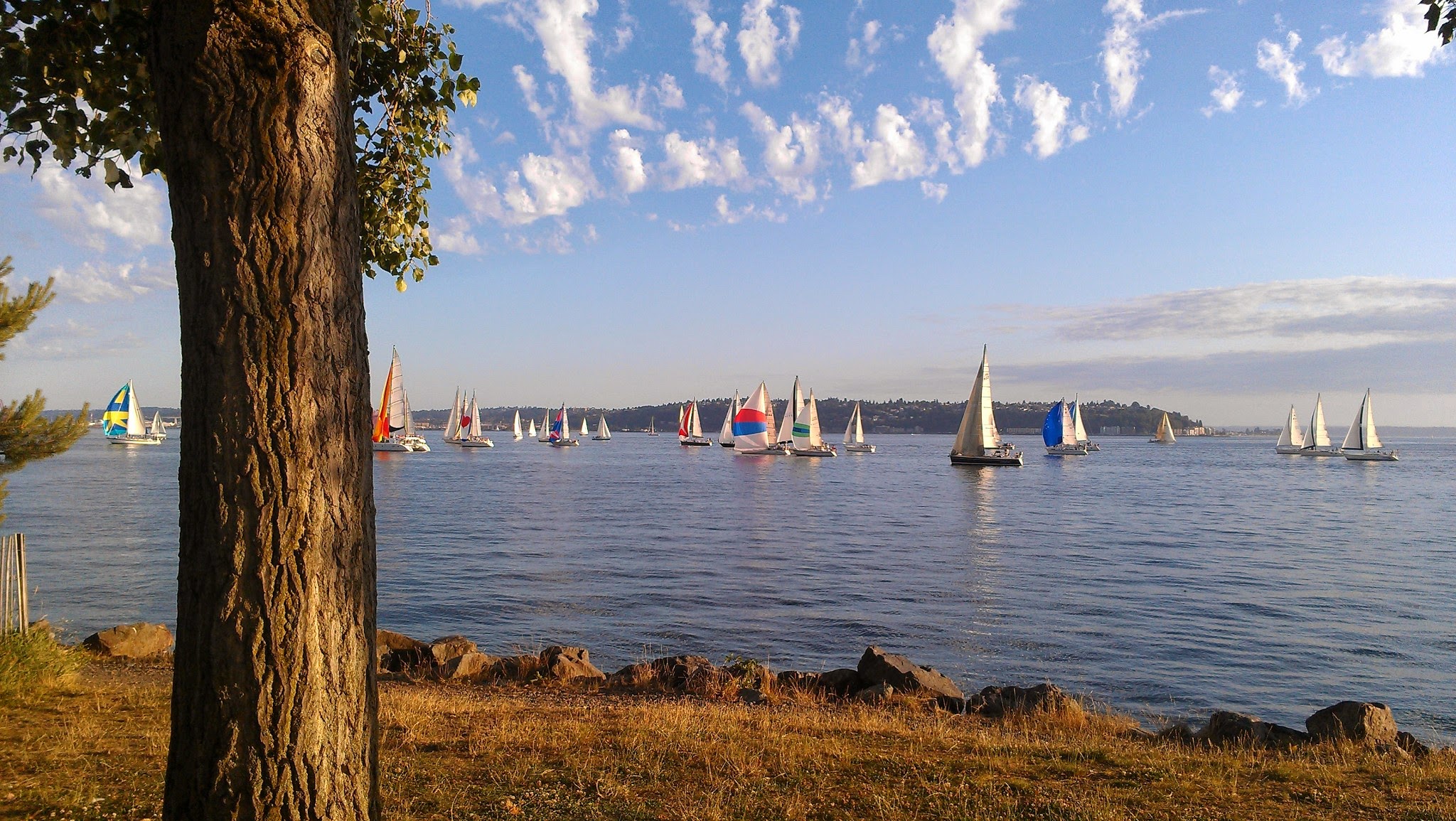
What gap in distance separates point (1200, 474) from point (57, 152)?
99.2m

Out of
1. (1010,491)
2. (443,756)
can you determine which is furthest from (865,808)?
(1010,491)

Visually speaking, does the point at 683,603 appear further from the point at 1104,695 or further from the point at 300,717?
the point at 300,717

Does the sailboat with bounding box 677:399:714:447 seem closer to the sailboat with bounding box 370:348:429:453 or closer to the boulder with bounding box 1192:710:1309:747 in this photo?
the sailboat with bounding box 370:348:429:453

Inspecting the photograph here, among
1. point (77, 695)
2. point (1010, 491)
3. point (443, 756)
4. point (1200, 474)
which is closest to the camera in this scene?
point (443, 756)

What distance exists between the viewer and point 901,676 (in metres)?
12.3

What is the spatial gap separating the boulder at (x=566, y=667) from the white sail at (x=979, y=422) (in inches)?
2430

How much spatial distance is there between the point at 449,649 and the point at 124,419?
10873 centimetres

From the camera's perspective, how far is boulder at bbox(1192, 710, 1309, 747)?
31.9 feet

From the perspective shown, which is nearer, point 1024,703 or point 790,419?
point 1024,703

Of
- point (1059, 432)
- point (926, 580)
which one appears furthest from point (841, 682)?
point (1059, 432)

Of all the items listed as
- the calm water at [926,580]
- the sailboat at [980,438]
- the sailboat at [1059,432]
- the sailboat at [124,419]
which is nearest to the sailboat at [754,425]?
the sailboat at [980,438]

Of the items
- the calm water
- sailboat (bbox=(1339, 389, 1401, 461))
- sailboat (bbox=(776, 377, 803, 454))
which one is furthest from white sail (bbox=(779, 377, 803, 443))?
sailboat (bbox=(1339, 389, 1401, 461))

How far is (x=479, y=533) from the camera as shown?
35656 mm

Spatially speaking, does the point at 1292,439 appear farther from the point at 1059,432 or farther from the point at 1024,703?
the point at 1024,703
